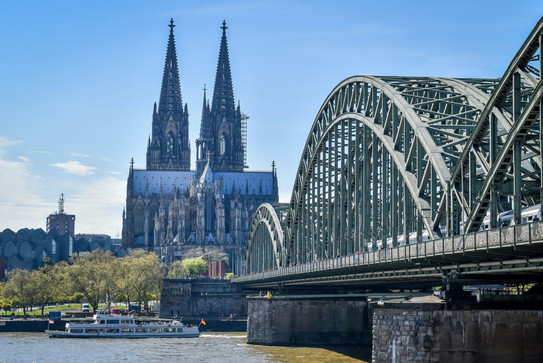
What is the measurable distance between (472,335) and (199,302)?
116748mm

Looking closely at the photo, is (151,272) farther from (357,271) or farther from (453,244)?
(453,244)

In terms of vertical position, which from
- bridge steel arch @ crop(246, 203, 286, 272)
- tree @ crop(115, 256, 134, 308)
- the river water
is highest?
bridge steel arch @ crop(246, 203, 286, 272)

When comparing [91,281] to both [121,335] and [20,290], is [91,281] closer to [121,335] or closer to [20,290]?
[20,290]

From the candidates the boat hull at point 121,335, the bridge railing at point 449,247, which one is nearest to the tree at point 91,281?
the boat hull at point 121,335

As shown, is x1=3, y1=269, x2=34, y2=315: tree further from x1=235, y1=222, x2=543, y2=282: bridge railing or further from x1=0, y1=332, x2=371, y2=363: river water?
x1=235, y1=222, x2=543, y2=282: bridge railing

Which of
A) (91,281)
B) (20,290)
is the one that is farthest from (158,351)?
(20,290)

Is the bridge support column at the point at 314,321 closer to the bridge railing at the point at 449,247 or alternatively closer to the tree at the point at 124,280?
the bridge railing at the point at 449,247

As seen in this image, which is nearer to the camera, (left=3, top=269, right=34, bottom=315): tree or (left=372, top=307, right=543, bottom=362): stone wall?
(left=372, top=307, right=543, bottom=362): stone wall

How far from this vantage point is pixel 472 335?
4878 cm

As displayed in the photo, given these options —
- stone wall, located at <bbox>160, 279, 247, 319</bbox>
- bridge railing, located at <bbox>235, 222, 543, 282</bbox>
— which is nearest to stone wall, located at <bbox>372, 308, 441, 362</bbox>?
bridge railing, located at <bbox>235, 222, 543, 282</bbox>

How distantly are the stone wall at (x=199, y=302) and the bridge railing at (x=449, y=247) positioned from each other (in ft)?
274

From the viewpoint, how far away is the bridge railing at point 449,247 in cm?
4169

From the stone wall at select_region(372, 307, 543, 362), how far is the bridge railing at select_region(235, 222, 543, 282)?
10.9ft

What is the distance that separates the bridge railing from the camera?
41688mm
